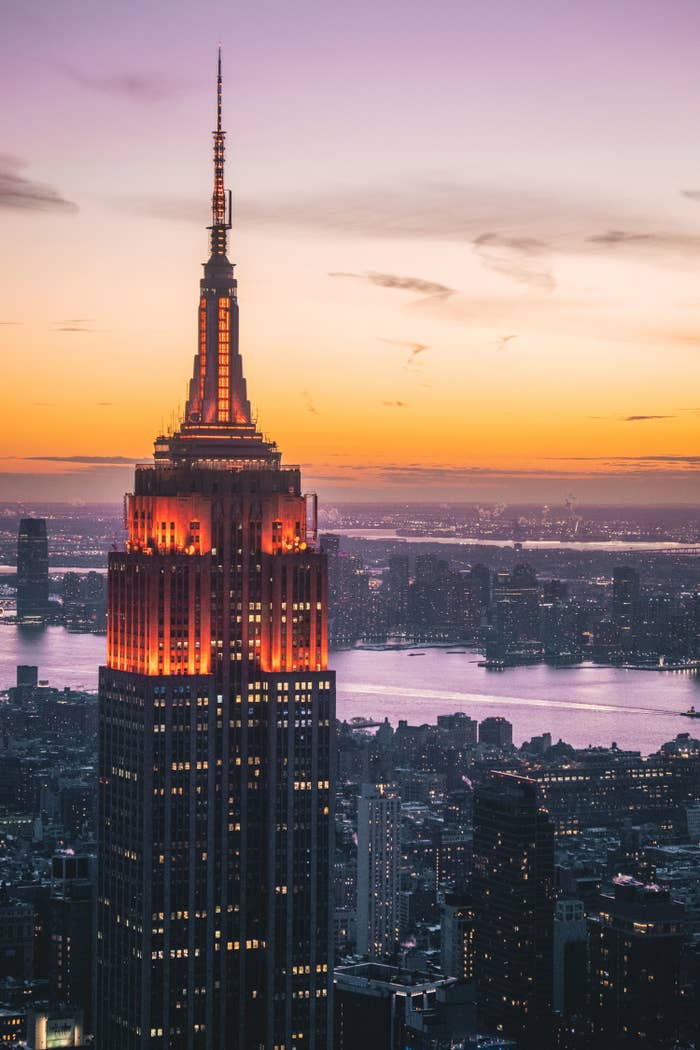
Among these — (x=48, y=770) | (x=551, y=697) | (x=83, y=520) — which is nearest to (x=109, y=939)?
(x=48, y=770)

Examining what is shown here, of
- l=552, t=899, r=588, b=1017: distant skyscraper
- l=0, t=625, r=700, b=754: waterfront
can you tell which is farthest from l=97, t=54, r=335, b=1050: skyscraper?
l=0, t=625, r=700, b=754: waterfront

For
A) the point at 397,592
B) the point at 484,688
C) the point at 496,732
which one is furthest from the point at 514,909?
the point at 397,592

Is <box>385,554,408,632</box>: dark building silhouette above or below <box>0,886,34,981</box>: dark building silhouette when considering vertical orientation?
above

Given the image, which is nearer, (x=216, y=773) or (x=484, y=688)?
(x=216, y=773)

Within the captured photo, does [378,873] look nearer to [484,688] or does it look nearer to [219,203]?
[219,203]

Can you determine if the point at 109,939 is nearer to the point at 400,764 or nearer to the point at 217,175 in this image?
the point at 217,175

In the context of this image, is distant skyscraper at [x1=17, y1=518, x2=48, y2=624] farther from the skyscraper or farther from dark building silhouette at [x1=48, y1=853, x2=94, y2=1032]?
the skyscraper

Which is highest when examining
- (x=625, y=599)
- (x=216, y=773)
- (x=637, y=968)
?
(x=625, y=599)

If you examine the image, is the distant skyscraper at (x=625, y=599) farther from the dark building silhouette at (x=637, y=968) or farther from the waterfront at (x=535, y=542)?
the dark building silhouette at (x=637, y=968)
